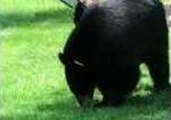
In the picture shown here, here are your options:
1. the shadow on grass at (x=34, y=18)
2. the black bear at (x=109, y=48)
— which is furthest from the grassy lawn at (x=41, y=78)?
the black bear at (x=109, y=48)

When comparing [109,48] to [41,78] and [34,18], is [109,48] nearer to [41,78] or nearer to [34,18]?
[41,78]

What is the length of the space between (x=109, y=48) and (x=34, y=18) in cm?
971

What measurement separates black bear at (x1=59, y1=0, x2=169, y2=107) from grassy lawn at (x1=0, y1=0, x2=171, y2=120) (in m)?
0.26

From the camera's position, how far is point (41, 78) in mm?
12109

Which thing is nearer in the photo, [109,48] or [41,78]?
[109,48]

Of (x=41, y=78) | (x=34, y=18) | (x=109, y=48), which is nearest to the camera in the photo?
(x=109, y=48)

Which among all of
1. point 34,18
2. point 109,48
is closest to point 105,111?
point 109,48

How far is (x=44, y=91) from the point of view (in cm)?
1117

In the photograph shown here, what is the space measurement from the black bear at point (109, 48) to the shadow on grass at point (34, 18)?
830 centimetres

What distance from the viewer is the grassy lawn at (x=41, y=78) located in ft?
31.9

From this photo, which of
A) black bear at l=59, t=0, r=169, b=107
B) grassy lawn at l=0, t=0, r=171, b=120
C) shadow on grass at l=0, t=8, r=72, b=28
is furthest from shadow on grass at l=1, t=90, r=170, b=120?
shadow on grass at l=0, t=8, r=72, b=28

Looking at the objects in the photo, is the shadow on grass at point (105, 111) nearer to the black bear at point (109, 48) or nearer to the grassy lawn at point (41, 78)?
the grassy lawn at point (41, 78)

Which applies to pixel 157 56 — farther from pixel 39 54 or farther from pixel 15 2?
pixel 15 2

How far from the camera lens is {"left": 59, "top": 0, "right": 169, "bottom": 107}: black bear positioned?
32.1ft
